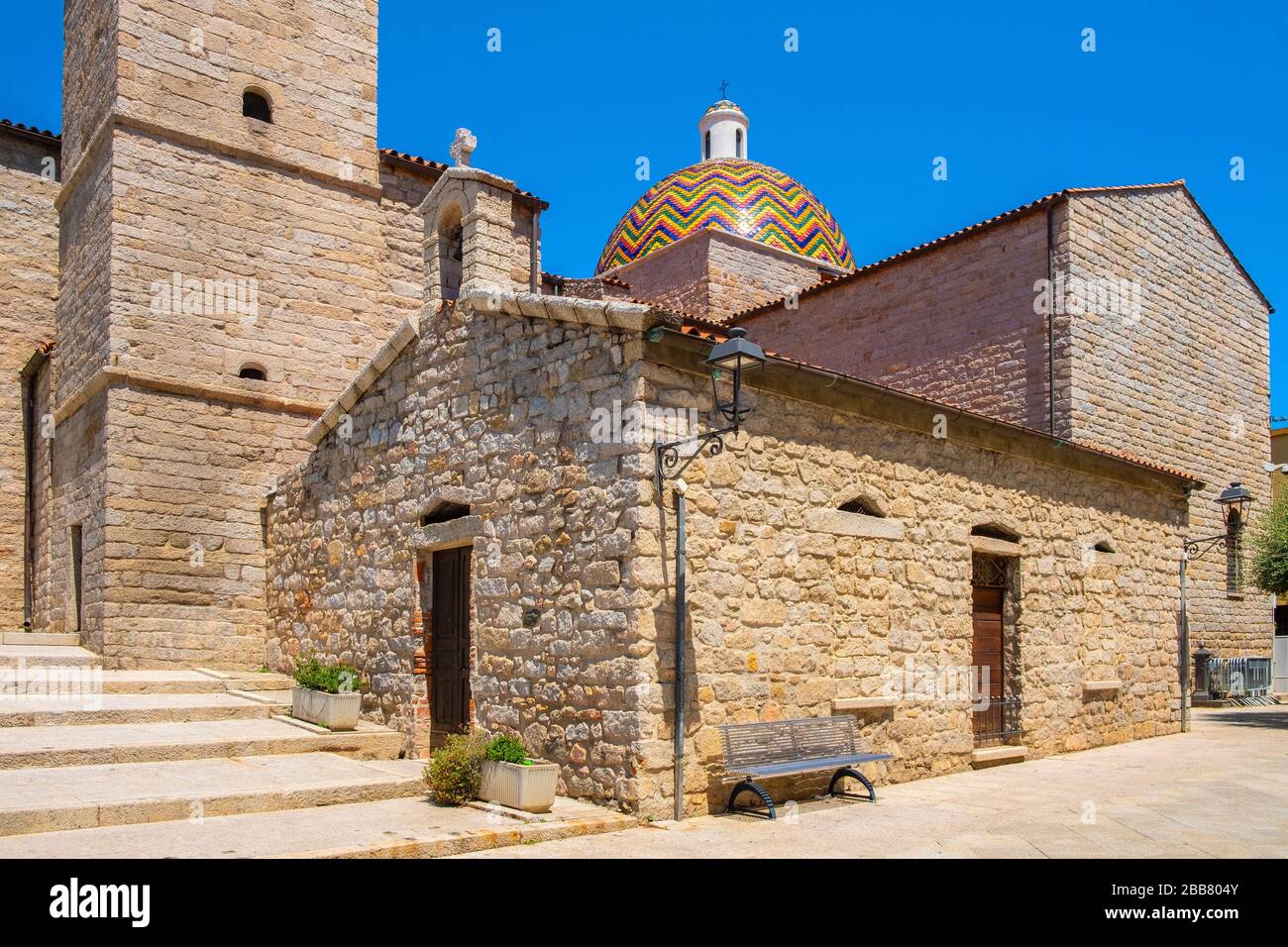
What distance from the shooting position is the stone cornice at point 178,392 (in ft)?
41.9

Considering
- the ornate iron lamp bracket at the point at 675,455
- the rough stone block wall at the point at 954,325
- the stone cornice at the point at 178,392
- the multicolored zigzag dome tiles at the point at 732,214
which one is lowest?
the ornate iron lamp bracket at the point at 675,455

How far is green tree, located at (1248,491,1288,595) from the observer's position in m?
16.4

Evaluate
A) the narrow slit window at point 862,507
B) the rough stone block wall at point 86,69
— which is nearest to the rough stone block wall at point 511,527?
the narrow slit window at point 862,507

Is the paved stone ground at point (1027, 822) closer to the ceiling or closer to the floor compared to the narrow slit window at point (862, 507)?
closer to the floor

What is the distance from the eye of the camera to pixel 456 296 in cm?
1012

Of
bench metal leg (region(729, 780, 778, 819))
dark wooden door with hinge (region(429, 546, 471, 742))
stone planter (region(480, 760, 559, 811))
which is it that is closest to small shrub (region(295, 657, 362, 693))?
dark wooden door with hinge (region(429, 546, 471, 742))

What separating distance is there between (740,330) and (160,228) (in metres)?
8.86

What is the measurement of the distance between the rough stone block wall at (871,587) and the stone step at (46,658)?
7667 mm

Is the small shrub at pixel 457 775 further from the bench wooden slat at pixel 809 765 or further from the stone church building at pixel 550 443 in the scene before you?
the bench wooden slat at pixel 809 765

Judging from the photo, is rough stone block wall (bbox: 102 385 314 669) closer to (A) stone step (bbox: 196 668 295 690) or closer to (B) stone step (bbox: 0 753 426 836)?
(A) stone step (bbox: 196 668 295 690)

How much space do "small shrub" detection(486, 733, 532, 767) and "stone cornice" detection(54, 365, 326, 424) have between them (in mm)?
7626
